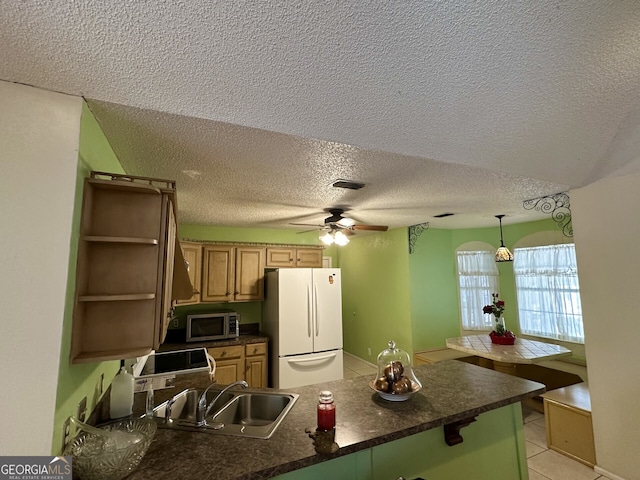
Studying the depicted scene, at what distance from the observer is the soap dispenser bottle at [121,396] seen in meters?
1.45

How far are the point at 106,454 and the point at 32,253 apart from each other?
2.41ft

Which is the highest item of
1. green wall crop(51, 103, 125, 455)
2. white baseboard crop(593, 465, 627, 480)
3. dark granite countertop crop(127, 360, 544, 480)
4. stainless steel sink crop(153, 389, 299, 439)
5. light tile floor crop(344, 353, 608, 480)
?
green wall crop(51, 103, 125, 455)

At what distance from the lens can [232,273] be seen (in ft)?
12.7

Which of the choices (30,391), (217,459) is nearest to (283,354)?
(217,459)

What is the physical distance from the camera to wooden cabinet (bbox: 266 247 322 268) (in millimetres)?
4145

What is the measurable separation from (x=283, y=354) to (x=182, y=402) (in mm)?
1787

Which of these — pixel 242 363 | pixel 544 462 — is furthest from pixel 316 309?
pixel 544 462

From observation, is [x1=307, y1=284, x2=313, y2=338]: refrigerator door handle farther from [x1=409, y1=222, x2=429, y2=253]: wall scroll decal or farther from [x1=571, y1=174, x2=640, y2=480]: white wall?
[x1=571, y1=174, x2=640, y2=480]: white wall

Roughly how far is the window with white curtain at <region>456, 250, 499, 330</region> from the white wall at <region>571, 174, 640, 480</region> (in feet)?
7.44

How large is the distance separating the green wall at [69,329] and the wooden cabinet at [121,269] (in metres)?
0.03

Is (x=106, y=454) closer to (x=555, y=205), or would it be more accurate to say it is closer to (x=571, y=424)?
(x=571, y=424)

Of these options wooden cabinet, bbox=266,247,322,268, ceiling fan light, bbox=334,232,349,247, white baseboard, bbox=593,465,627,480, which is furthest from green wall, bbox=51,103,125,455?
white baseboard, bbox=593,465,627,480

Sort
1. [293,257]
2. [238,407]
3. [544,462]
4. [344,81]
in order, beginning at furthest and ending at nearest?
[293,257] → [544,462] → [238,407] → [344,81]

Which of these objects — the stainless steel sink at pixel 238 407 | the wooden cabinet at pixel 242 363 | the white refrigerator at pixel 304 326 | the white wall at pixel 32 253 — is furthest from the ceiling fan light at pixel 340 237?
the white wall at pixel 32 253
